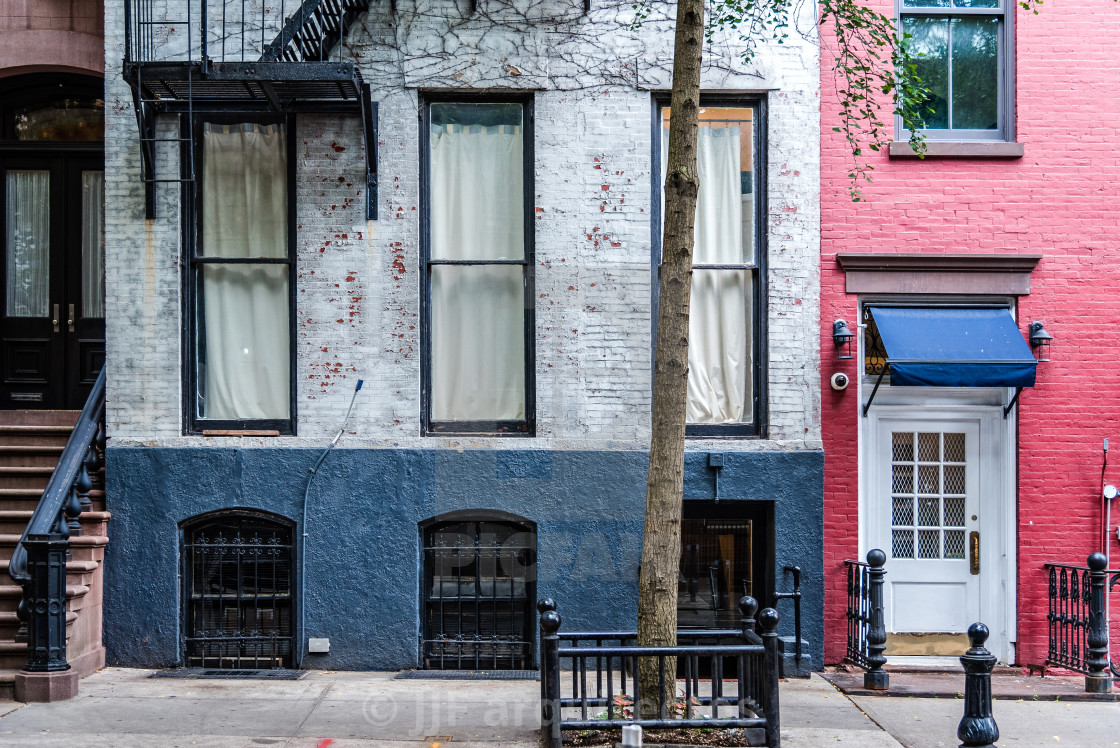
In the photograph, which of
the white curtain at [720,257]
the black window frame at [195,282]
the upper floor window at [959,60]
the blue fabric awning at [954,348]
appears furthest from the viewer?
the upper floor window at [959,60]

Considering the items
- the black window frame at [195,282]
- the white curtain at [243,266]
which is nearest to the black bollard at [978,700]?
the black window frame at [195,282]

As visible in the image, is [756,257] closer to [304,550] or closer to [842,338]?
[842,338]

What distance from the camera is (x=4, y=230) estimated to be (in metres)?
10.0

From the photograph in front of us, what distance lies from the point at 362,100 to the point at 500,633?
479 cm

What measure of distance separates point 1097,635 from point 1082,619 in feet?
1.21

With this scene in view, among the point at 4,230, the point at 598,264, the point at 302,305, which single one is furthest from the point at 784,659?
the point at 4,230

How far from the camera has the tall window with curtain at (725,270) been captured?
29.9 ft

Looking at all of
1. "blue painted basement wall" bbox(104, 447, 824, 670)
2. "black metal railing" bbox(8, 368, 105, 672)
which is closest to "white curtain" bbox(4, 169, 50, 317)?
"blue painted basement wall" bbox(104, 447, 824, 670)

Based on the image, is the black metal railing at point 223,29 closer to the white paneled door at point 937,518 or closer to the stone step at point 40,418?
the stone step at point 40,418

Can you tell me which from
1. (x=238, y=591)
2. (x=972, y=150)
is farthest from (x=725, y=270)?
(x=238, y=591)

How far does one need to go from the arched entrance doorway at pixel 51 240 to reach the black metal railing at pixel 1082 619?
367 inches

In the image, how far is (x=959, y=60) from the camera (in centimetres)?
956

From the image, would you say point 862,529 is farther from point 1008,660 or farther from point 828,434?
point 1008,660

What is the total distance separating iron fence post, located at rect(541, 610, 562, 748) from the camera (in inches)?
233
